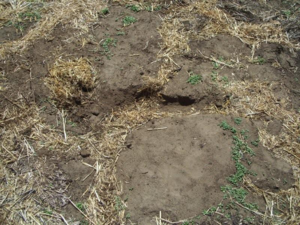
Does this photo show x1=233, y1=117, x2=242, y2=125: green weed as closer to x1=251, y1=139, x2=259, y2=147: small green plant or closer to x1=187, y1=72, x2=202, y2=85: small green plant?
x1=251, y1=139, x2=259, y2=147: small green plant

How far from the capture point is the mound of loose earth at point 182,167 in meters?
3.01

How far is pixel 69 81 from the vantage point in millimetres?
3660

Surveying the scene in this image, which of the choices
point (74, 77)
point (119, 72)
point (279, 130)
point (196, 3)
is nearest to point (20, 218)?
point (74, 77)

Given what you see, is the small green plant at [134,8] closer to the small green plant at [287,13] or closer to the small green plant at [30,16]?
the small green plant at [30,16]

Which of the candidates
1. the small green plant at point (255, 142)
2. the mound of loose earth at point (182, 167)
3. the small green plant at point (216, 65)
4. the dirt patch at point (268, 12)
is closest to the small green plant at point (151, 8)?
the dirt patch at point (268, 12)

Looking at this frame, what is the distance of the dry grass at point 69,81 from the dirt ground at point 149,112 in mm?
15

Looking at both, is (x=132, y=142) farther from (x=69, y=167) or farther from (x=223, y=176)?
(x=223, y=176)

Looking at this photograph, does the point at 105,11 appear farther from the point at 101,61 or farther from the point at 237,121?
the point at 237,121

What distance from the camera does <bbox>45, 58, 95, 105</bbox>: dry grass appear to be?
11.8 feet

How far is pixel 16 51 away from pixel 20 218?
213cm

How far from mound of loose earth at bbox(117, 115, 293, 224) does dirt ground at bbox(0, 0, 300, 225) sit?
1 centimetres

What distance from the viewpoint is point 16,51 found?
3977mm

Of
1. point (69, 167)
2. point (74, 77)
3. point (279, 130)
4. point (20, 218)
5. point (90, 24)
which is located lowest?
point (20, 218)

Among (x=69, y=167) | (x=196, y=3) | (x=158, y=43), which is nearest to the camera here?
(x=69, y=167)
